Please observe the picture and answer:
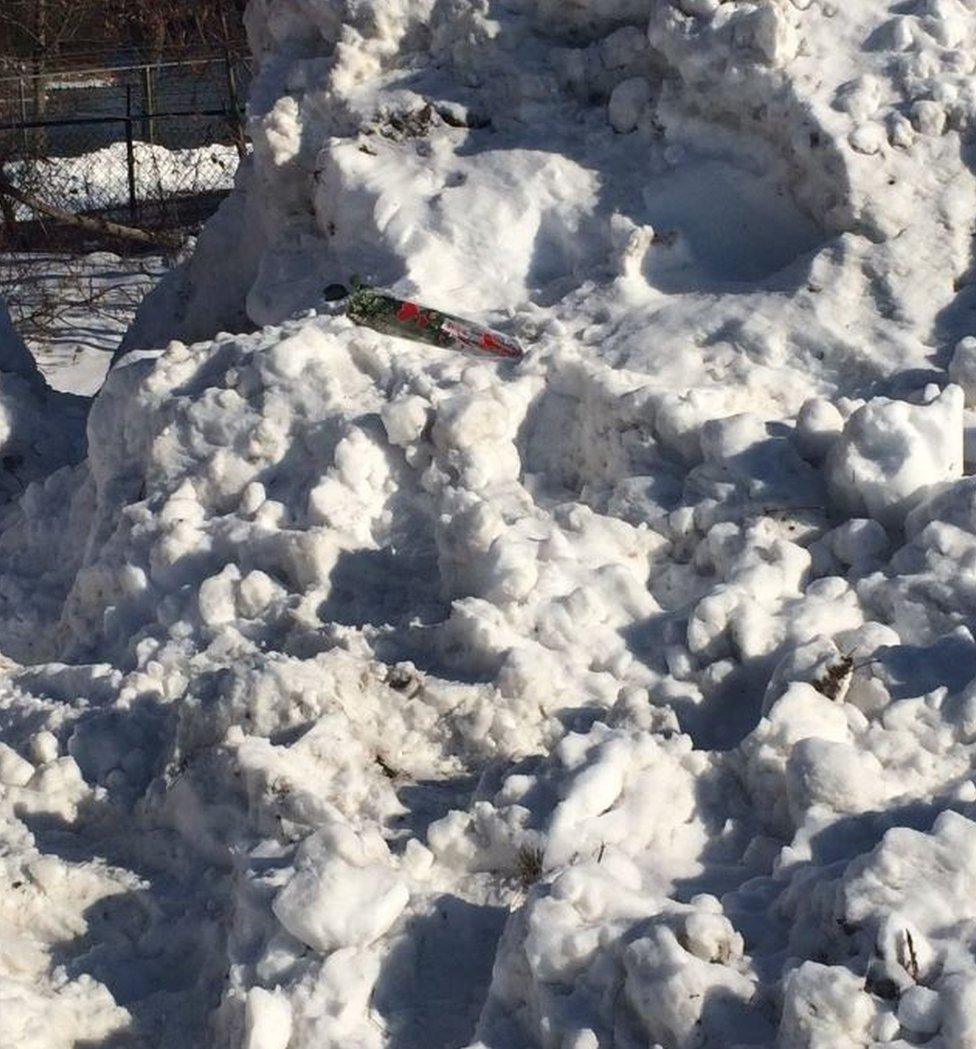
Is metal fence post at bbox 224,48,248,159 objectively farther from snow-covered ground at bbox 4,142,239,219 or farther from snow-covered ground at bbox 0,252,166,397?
snow-covered ground at bbox 0,252,166,397

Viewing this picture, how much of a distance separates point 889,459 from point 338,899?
130 centimetres

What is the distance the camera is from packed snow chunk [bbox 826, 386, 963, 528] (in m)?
2.92

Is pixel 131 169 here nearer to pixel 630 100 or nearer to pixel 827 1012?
pixel 630 100

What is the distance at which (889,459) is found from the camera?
2934 millimetres

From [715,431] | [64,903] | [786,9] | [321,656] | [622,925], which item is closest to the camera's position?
[622,925]

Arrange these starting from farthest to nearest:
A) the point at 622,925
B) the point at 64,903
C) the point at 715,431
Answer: the point at 715,431, the point at 64,903, the point at 622,925

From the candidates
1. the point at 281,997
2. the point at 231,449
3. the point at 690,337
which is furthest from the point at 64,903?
the point at 690,337

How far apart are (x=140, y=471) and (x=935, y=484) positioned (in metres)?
1.69

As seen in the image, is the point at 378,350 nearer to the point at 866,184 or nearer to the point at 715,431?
the point at 715,431

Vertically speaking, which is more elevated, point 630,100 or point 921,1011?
point 630,100

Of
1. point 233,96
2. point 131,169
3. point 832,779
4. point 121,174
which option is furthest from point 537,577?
point 233,96

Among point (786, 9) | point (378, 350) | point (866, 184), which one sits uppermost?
point (786, 9)

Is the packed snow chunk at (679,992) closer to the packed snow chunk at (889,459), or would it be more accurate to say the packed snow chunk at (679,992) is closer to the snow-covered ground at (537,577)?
the snow-covered ground at (537,577)

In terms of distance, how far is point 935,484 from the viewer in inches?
115
